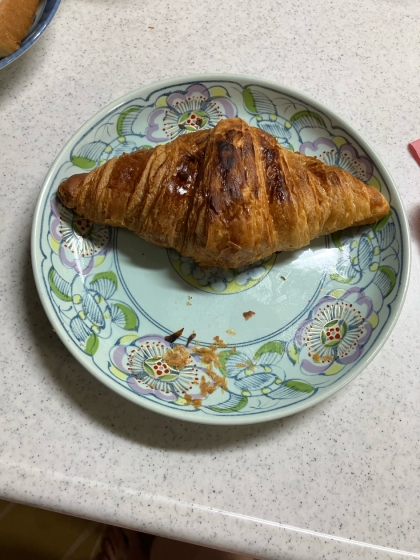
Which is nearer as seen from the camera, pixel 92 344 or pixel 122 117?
pixel 92 344

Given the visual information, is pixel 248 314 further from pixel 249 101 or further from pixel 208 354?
pixel 249 101

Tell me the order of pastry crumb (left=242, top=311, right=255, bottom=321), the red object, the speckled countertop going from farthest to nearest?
1. the red object
2. pastry crumb (left=242, top=311, right=255, bottom=321)
3. the speckled countertop

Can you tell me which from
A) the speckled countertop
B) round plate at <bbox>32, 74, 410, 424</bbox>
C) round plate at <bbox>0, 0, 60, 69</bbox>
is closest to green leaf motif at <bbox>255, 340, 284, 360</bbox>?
round plate at <bbox>32, 74, 410, 424</bbox>

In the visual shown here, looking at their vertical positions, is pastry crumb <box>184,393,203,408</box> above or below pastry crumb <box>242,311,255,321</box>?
below

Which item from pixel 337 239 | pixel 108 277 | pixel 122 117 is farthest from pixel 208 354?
pixel 122 117

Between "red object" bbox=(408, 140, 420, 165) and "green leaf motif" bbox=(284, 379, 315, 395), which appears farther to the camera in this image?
"red object" bbox=(408, 140, 420, 165)

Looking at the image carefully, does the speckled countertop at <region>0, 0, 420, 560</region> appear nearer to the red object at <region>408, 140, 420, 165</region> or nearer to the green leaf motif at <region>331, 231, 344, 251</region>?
the red object at <region>408, 140, 420, 165</region>

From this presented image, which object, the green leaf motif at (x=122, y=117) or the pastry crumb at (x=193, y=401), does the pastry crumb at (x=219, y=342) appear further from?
the green leaf motif at (x=122, y=117)

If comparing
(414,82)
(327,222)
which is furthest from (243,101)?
(414,82)
